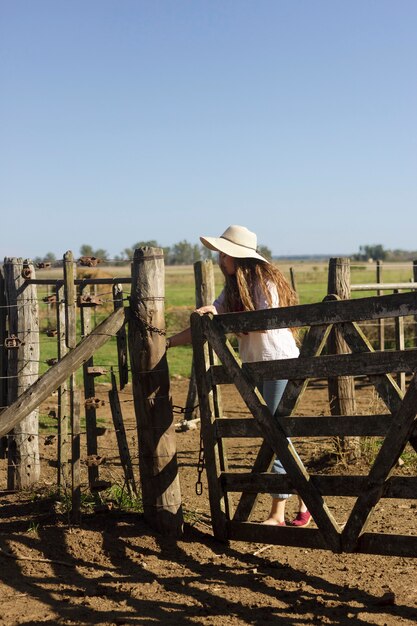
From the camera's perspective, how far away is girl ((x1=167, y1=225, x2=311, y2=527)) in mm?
6184

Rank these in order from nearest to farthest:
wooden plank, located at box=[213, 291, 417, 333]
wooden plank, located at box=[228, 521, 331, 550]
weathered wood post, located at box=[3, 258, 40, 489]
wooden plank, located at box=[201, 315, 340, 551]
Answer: wooden plank, located at box=[213, 291, 417, 333] → wooden plank, located at box=[201, 315, 340, 551] → wooden plank, located at box=[228, 521, 331, 550] → weathered wood post, located at box=[3, 258, 40, 489]

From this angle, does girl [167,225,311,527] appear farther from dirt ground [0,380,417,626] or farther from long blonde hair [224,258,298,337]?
dirt ground [0,380,417,626]

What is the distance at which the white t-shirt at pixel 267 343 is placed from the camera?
617cm

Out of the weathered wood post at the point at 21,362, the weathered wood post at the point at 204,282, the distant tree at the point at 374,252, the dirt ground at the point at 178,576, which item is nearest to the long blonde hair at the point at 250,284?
the dirt ground at the point at 178,576

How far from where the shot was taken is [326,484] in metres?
5.58

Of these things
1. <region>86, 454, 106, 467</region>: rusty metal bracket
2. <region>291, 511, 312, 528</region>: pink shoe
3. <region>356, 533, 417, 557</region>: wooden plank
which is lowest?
<region>291, 511, 312, 528</region>: pink shoe

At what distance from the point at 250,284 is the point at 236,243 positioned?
0.32 m

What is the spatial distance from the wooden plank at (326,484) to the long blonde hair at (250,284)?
1131 mm

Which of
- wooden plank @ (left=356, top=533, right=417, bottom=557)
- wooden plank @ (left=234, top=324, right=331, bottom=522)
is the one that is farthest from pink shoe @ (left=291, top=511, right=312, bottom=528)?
wooden plank @ (left=356, top=533, right=417, bottom=557)

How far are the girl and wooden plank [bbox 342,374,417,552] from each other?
808 millimetres

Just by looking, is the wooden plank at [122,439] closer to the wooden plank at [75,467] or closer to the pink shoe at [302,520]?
the wooden plank at [75,467]

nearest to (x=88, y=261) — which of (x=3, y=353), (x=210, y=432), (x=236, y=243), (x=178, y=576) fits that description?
(x=236, y=243)

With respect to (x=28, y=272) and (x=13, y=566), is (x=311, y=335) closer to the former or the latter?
(x=13, y=566)

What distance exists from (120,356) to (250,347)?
98cm
